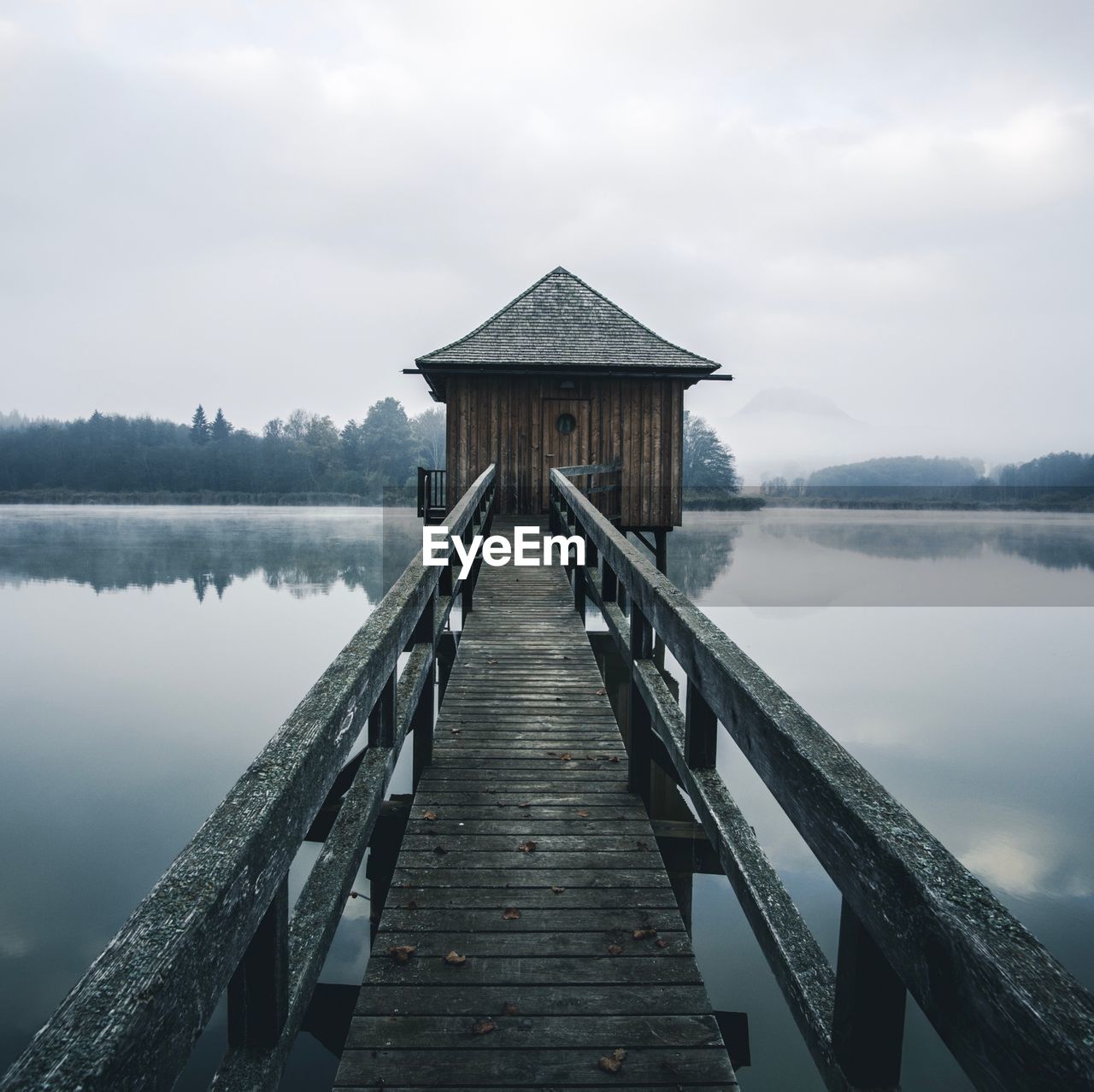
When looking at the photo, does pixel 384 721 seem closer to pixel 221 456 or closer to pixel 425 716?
pixel 425 716

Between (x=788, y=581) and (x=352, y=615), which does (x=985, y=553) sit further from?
(x=352, y=615)

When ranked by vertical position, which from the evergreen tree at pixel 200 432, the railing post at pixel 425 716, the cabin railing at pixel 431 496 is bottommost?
the railing post at pixel 425 716

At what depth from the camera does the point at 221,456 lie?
109m

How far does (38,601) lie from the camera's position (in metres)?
32.1

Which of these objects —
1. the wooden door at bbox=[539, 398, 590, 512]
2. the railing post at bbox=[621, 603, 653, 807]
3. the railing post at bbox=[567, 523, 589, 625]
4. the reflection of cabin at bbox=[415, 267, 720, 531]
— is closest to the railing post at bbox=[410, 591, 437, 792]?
the railing post at bbox=[621, 603, 653, 807]

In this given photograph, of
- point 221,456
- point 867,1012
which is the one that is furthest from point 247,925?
point 221,456

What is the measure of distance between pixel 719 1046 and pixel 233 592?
39417mm

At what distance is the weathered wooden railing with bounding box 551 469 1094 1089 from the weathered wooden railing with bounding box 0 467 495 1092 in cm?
111

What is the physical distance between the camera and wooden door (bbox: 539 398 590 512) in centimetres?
1465

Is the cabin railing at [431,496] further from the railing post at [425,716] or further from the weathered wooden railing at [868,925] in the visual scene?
the weathered wooden railing at [868,925]

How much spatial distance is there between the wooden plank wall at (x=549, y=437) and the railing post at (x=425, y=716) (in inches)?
409

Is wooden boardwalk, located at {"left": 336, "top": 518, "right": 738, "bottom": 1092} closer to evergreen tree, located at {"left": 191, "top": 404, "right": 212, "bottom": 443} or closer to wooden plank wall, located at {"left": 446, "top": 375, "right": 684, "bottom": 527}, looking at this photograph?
wooden plank wall, located at {"left": 446, "top": 375, "right": 684, "bottom": 527}

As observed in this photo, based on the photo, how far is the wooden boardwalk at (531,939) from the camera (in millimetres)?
2141

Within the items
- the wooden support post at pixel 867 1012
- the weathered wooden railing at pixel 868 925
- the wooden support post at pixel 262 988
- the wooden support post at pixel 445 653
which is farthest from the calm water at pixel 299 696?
the wooden support post at pixel 867 1012
